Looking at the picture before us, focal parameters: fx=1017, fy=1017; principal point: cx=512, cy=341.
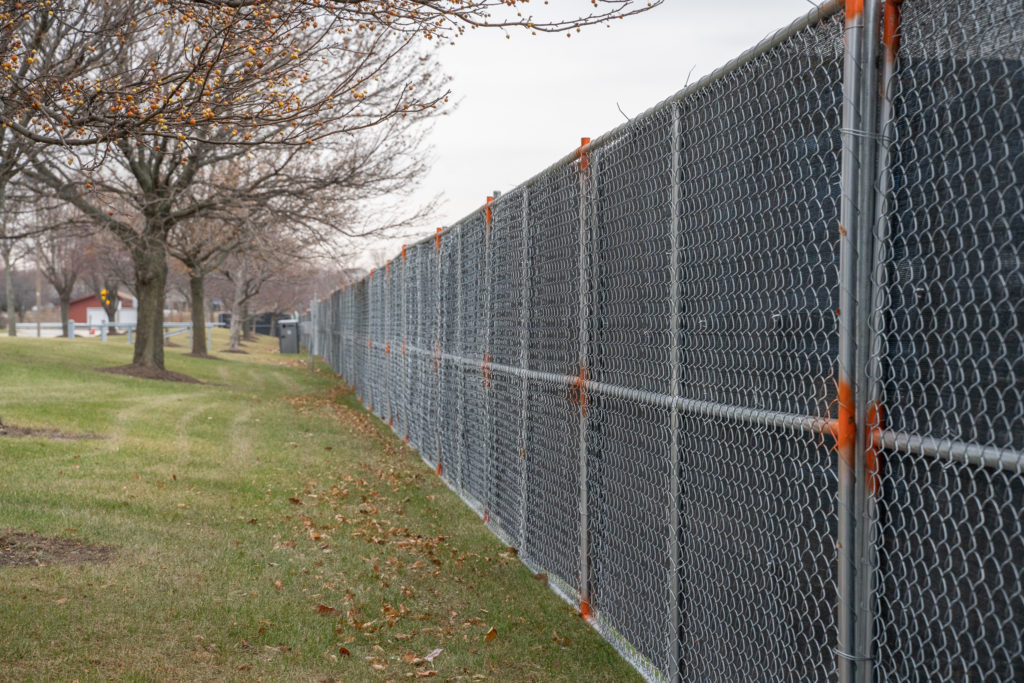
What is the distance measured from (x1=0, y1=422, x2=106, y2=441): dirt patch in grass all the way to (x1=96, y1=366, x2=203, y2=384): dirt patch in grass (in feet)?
35.5

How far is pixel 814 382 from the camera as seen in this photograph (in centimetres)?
319

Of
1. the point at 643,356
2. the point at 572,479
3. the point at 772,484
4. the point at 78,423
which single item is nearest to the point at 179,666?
the point at 572,479

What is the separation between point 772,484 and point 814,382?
47 cm

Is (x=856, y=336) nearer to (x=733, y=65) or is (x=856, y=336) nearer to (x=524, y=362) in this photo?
(x=733, y=65)

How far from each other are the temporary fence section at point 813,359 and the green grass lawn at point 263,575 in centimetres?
85

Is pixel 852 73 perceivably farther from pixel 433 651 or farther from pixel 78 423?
pixel 78 423

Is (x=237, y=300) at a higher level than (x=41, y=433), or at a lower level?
higher

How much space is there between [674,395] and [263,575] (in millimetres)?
3548

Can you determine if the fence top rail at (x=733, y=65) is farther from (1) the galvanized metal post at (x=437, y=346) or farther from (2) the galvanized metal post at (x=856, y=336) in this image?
(1) the galvanized metal post at (x=437, y=346)

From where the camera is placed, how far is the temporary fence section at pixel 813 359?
2.54 m

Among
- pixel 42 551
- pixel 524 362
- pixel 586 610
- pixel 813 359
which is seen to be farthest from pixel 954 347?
pixel 42 551

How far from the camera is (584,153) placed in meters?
5.50

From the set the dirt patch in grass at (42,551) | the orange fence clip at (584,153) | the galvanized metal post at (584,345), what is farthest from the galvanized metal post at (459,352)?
the orange fence clip at (584,153)

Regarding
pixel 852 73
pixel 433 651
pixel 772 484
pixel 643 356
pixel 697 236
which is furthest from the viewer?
pixel 433 651
